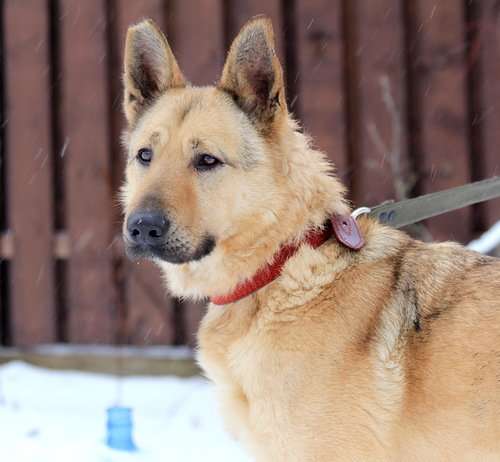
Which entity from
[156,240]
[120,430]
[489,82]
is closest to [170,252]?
[156,240]

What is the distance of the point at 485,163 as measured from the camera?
221 inches

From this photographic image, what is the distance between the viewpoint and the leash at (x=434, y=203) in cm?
319

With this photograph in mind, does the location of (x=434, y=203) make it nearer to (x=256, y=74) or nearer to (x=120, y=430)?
(x=256, y=74)

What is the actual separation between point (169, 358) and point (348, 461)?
3.39 metres

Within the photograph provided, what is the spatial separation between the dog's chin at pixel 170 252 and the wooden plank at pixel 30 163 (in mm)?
3235

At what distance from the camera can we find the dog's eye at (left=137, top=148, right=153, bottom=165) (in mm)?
3183

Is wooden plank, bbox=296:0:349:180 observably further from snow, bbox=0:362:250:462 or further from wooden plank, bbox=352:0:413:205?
snow, bbox=0:362:250:462

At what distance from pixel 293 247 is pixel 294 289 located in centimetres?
18

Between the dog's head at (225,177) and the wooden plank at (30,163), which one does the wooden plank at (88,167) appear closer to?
the wooden plank at (30,163)

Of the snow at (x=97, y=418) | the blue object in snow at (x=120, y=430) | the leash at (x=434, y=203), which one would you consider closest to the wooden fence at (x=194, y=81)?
the snow at (x=97, y=418)

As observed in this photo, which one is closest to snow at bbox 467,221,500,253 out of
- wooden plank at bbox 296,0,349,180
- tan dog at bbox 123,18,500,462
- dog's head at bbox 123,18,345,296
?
wooden plank at bbox 296,0,349,180

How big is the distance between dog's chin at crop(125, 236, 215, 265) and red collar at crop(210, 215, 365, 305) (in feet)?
0.64

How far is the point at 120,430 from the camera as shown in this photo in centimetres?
427

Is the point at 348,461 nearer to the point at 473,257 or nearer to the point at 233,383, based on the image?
the point at 233,383
